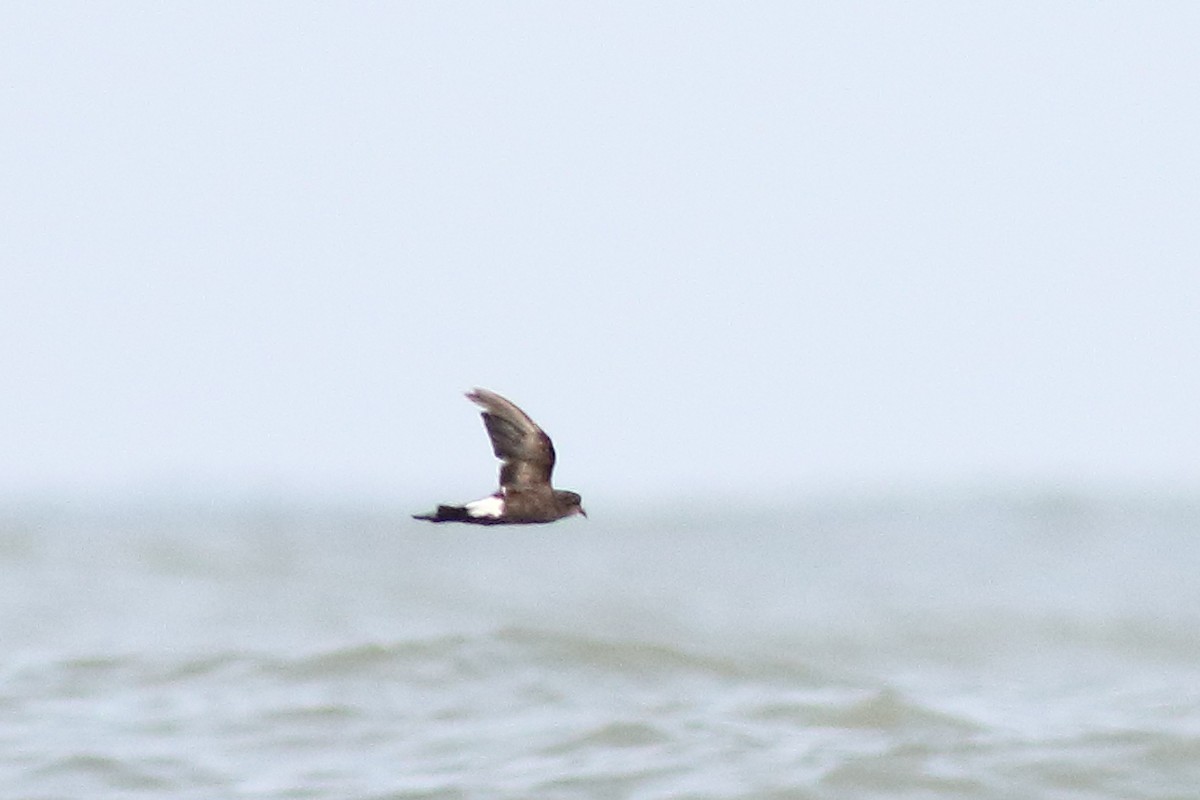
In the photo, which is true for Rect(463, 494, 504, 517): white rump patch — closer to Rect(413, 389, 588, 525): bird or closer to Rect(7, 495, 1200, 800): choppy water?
Rect(413, 389, 588, 525): bird

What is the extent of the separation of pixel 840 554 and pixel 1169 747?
1241 inches

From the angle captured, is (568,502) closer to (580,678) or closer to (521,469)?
(521,469)

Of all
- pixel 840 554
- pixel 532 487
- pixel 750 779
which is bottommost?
pixel 750 779

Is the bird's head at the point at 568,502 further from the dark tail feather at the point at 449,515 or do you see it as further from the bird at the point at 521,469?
the dark tail feather at the point at 449,515

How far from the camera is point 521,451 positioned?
8.27 metres

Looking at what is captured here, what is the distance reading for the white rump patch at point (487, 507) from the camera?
7.75m

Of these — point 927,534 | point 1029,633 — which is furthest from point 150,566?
point 927,534

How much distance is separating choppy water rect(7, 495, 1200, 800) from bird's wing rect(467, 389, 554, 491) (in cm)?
628

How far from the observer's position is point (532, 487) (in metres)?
8.22

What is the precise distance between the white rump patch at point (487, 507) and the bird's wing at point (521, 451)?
0.52 ft

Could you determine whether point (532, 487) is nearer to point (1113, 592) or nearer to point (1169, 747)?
point (1169, 747)

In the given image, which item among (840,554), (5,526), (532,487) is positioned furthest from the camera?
(5,526)

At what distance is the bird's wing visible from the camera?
324 inches

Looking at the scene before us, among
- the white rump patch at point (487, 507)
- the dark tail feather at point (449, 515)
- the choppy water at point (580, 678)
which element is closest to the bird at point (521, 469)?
the white rump patch at point (487, 507)
